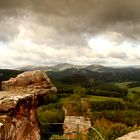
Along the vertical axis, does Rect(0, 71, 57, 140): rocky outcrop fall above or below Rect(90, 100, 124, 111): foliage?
above

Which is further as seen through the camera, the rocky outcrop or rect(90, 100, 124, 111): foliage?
rect(90, 100, 124, 111): foliage

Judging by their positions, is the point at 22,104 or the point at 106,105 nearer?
the point at 22,104

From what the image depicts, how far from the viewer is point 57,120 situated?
96.4 m

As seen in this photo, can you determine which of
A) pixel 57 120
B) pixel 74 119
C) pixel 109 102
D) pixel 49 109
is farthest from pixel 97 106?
pixel 74 119

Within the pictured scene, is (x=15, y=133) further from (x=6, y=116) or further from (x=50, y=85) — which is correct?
(x=50, y=85)

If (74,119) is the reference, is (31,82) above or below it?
above

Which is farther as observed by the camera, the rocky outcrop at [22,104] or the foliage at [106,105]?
the foliage at [106,105]

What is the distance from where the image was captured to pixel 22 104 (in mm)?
16219

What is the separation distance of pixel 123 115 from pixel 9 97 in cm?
11529

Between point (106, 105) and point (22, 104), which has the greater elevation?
point (22, 104)

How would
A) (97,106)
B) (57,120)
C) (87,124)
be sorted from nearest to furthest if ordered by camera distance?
(87,124), (57,120), (97,106)

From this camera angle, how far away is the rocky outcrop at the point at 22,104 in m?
15.3

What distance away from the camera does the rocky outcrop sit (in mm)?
15336

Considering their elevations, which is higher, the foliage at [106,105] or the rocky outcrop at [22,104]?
the rocky outcrop at [22,104]
